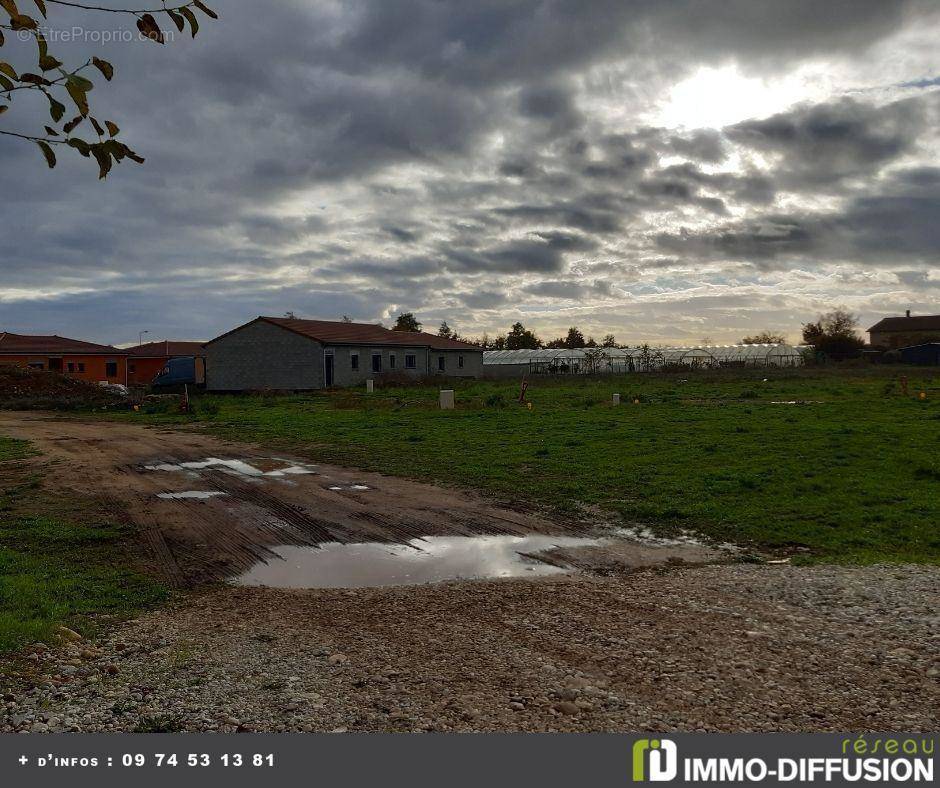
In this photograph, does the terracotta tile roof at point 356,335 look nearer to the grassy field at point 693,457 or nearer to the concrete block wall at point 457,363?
the concrete block wall at point 457,363

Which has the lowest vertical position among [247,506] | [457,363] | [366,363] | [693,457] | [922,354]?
[247,506]

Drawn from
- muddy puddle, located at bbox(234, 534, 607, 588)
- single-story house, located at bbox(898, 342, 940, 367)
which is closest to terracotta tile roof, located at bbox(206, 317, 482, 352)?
muddy puddle, located at bbox(234, 534, 607, 588)

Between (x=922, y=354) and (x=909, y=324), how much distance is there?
2951cm

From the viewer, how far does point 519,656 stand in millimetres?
5340

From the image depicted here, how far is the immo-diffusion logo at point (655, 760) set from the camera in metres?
3.81

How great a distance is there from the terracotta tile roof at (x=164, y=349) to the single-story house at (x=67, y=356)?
2633 millimetres

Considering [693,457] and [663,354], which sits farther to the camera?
[663,354]

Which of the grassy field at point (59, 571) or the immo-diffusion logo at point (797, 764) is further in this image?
the grassy field at point (59, 571)

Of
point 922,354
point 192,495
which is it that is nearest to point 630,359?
point 922,354

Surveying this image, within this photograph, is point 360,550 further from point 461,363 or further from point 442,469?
point 461,363

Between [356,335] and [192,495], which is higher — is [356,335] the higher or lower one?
the higher one

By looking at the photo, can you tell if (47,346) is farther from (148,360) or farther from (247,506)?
(247,506)

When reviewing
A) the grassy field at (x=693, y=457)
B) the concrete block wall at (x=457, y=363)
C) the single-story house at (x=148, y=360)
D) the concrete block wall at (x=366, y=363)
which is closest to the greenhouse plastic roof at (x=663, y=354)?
the concrete block wall at (x=457, y=363)

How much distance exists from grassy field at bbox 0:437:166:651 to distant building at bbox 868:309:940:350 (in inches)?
4537
